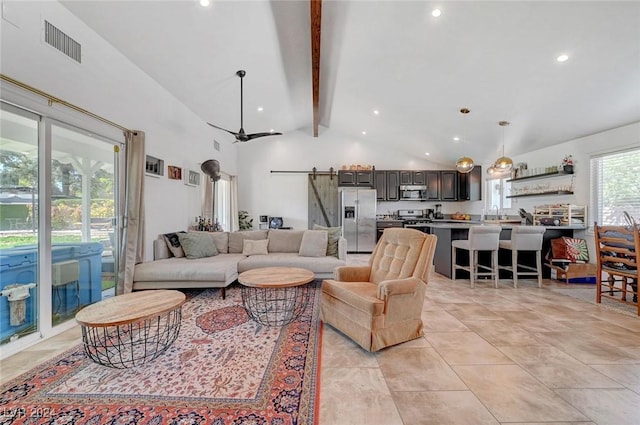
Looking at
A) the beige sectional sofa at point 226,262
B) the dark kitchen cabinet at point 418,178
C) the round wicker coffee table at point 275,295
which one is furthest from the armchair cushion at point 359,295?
the dark kitchen cabinet at point 418,178

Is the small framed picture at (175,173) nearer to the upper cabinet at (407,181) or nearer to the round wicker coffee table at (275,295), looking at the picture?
the round wicker coffee table at (275,295)

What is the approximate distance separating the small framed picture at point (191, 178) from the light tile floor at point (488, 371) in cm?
270

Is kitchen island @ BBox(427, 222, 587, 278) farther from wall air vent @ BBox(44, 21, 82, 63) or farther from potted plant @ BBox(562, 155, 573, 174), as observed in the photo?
wall air vent @ BBox(44, 21, 82, 63)

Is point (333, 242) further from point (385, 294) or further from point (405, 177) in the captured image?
point (405, 177)

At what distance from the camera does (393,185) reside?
747 centimetres

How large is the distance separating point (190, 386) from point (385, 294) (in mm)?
1505

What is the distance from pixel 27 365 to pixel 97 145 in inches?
88.9

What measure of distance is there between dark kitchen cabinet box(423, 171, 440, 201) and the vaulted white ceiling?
2.14 meters

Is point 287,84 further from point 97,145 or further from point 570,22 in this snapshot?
point 570,22

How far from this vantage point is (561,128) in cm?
431

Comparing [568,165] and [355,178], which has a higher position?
[355,178]

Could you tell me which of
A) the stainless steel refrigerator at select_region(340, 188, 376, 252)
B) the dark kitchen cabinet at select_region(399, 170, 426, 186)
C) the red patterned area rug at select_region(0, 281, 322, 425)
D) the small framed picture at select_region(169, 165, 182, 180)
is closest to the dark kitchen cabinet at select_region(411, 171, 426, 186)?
the dark kitchen cabinet at select_region(399, 170, 426, 186)

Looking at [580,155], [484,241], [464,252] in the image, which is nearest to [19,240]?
[484,241]

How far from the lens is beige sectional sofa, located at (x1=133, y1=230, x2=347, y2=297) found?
3367 mm
